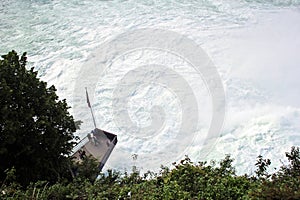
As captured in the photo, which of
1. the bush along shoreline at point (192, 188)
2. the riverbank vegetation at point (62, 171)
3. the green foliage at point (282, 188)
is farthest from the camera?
the riverbank vegetation at point (62, 171)

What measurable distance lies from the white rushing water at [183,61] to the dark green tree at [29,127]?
10.9 ft

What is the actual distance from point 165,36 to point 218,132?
6.94 meters

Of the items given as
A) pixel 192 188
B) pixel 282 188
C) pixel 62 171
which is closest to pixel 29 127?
pixel 62 171

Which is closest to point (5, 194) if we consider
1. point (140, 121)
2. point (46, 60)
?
point (140, 121)

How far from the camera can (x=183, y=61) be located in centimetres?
1525

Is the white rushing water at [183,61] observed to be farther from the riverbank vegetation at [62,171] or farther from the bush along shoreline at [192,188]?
the bush along shoreline at [192,188]

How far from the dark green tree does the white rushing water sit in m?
3.32

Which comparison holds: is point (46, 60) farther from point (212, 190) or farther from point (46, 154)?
point (212, 190)

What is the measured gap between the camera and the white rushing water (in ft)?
37.0

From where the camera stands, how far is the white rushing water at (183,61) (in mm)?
11273

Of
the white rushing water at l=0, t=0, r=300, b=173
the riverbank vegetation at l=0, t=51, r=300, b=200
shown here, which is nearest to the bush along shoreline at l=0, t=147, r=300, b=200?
the riverbank vegetation at l=0, t=51, r=300, b=200

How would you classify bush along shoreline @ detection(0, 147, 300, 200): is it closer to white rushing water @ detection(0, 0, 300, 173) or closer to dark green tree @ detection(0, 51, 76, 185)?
dark green tree @ detection(0, 51, 76, 185)

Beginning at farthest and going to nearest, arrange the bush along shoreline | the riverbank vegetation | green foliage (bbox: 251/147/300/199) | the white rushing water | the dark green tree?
the white rushing water → the dark green tree → the riverbank vegetation → the bush along shoreline → green foliage (bbox: 251/147/300/199)

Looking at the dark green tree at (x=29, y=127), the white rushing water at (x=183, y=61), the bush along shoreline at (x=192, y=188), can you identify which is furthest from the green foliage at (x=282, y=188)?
the white rushing water at (x=183, y=61)
